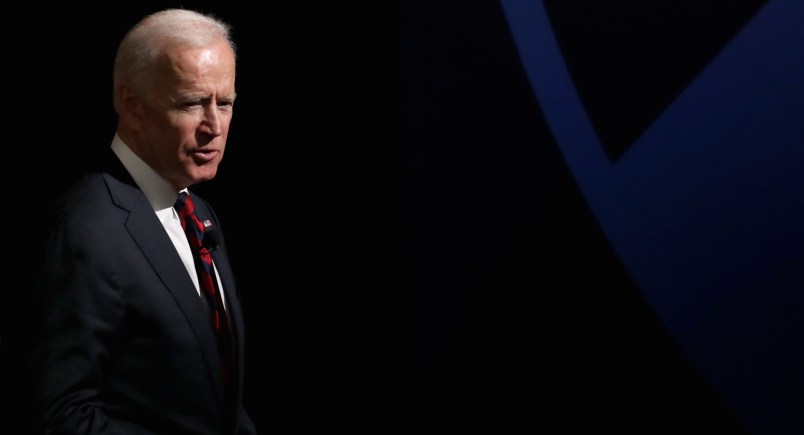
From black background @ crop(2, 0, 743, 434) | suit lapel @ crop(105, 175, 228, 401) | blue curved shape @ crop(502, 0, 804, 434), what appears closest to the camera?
suit lapel @ crop(105, 175, 228, 401)

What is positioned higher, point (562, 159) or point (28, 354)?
point (28, 354)

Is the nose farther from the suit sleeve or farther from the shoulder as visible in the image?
the suit sleeve

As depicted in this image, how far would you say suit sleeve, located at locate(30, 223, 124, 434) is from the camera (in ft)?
3.53

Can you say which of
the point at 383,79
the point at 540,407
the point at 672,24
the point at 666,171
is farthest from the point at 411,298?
the point at 672,24

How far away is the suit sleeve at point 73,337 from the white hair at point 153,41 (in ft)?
0.85

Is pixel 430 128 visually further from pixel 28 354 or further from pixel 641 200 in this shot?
pixel 28 354

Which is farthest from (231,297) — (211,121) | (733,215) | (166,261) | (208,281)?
(733,215)

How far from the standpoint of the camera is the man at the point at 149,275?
109 cm

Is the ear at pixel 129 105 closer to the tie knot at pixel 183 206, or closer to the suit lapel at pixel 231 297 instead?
the tie knot at pixel 183 206

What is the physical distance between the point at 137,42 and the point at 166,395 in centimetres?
→ 51

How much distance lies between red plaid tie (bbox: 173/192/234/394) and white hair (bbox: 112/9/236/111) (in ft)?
0.67

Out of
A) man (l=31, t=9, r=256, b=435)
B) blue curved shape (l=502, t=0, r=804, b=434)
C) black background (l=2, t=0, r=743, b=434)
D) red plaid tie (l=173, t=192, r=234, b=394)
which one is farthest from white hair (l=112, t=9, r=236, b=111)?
blue curved shape (l=502, t=0, r=804, b=434)

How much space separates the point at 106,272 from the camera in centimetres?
112

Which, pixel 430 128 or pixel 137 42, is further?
pixel 430 128
